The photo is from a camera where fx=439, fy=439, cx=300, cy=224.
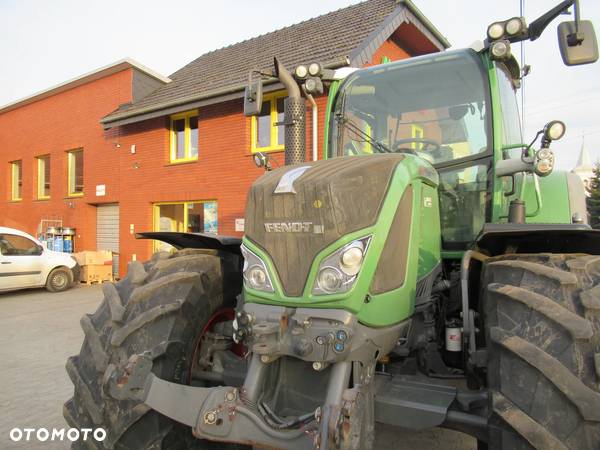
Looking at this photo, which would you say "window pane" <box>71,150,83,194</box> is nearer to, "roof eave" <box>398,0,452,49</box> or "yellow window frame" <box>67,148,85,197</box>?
"yellow window frame" <box>67,148,85,197</box>

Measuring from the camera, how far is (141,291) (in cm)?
244

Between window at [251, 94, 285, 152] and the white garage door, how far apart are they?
5742mm

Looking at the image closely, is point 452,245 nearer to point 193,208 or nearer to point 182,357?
point 182,357

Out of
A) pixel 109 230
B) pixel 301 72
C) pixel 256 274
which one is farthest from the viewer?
pixel 109 230

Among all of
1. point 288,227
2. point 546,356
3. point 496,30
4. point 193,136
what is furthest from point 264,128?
point 546,356

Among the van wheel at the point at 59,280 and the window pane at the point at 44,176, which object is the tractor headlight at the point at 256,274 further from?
the window pane at the point at 44,176

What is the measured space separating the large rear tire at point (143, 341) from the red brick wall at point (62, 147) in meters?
11.8

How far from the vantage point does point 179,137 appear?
1226 cm

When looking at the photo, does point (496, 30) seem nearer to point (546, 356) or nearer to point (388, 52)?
point (546, 356)

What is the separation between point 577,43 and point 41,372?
5.71 metres

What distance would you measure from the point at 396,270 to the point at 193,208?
10.2 meters

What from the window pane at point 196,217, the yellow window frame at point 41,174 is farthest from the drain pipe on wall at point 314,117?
the yellow window frame at point 41,174

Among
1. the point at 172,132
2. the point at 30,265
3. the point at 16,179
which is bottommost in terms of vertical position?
the point at 30,265

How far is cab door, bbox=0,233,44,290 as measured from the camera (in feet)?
33.6
